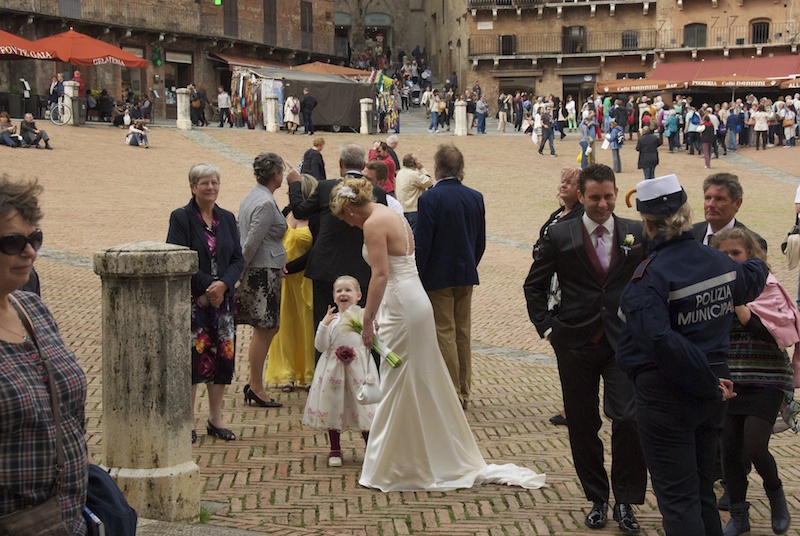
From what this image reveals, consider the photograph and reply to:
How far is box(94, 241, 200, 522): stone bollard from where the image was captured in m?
4.82

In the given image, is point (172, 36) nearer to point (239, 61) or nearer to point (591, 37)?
point (239, 61)

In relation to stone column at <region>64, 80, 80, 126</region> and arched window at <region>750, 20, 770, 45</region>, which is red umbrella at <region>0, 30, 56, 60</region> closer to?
stone column at <region>64, 80, 80, 126</region>

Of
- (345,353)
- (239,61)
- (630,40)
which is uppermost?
(630,40)

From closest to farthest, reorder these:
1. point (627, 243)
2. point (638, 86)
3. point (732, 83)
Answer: point (627, 243), point (732, 83), point (638, 86)

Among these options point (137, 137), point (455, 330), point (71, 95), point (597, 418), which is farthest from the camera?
point (71, 95)

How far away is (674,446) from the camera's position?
409 cm

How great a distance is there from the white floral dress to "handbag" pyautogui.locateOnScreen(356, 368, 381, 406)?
240 mm

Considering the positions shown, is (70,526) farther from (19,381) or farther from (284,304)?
(284,304)

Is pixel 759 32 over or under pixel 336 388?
over

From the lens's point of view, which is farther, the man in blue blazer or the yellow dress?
the yellow dress

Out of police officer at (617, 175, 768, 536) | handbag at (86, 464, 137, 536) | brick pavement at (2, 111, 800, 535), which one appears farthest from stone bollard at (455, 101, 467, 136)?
handbag at (86, 464, 137, 536)

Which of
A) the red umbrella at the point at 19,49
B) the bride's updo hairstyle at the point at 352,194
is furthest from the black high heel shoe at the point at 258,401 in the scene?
the red umbrella at the point at 19,49

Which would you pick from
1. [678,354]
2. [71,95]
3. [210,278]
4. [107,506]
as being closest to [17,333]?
[107,506]

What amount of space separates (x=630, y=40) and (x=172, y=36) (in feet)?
74.8
